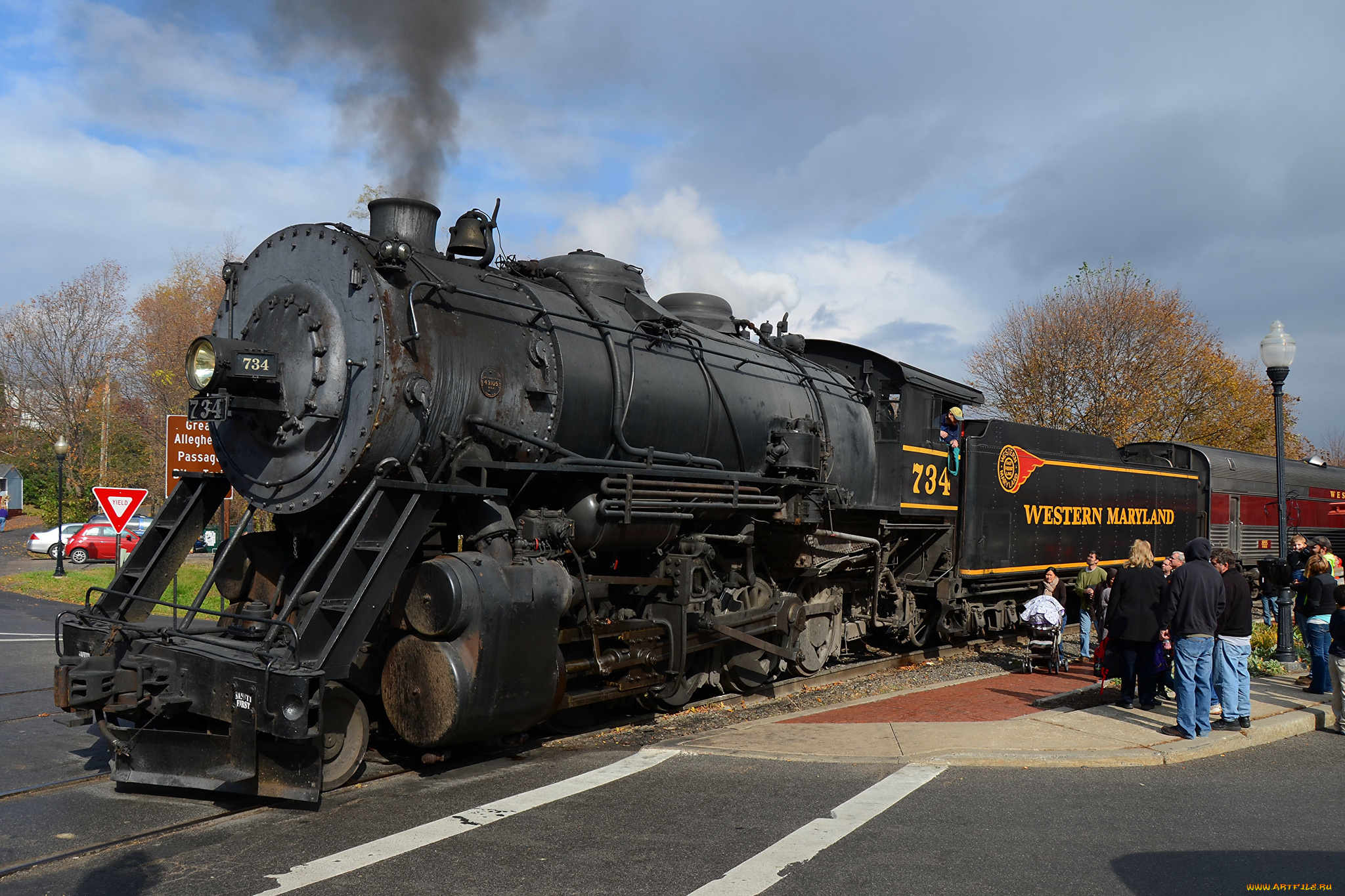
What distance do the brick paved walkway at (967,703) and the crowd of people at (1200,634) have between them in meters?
0.71

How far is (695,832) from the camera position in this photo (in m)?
4.82

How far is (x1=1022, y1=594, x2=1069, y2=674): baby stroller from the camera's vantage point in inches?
402

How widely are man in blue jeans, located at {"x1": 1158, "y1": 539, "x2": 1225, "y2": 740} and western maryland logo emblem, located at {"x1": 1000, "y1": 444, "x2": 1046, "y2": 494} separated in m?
4.27

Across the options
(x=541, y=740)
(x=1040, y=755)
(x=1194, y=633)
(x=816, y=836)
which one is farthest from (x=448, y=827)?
(x=1194, y=633)

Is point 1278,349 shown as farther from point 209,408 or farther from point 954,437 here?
point 209,408

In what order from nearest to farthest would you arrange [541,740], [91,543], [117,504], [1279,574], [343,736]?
[343,736] < [541,740] < [1279,574] < [117,504] < [91,543]

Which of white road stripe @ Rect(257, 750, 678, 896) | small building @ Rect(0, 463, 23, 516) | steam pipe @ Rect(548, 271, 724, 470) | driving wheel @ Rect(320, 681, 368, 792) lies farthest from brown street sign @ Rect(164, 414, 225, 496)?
small building @ Rect(0, 463, 23, 516)

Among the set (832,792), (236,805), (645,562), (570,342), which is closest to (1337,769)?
(832,792)

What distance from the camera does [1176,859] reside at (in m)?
4.60

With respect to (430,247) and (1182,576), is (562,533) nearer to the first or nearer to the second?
(430,247)

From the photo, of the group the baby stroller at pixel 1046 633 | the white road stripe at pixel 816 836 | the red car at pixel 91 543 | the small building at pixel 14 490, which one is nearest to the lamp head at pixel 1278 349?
the baby stroller at pixel 1046 633

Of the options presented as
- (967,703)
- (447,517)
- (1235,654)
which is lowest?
(967,703)

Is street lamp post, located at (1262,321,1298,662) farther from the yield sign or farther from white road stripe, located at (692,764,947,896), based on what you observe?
the yield sign

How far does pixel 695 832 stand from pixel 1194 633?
466cm
